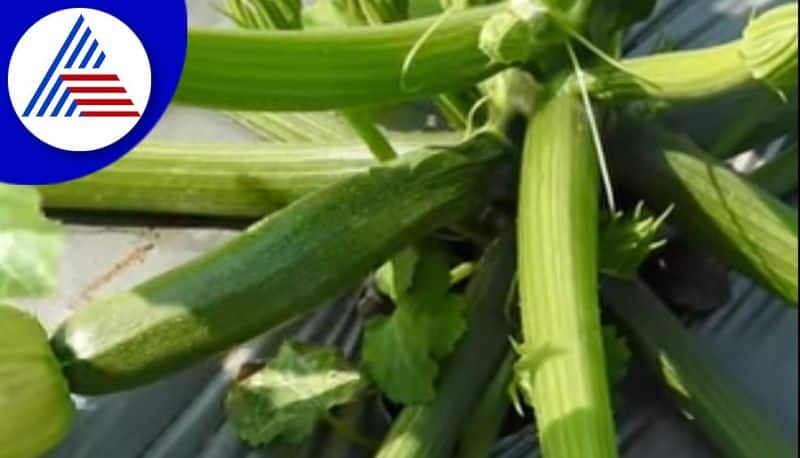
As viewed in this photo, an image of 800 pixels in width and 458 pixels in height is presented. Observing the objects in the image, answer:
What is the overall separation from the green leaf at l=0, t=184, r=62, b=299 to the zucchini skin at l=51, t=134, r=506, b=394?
13cm

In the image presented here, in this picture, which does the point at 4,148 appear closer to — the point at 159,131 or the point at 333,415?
the point at 333,415

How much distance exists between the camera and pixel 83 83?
3.40 feet

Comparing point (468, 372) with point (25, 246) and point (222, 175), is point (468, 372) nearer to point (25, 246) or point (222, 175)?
point (222, 175)

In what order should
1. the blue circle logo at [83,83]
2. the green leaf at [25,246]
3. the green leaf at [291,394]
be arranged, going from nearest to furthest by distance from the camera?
the blue circle logo at [83,83] → the green leaf at [25,246] → the green leaf at [291,394]

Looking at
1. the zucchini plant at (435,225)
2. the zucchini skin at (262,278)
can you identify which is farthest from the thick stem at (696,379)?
the zucchini skin at (262,278)

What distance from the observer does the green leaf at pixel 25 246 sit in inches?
45.0

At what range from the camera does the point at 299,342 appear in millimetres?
1531

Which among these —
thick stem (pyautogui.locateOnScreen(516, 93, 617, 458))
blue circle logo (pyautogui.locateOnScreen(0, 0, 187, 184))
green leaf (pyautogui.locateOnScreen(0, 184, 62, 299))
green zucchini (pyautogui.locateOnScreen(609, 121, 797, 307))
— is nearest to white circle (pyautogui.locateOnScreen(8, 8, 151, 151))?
blue circle logo (pyautogui.locateOnScreen(0, 0, 187, 184))

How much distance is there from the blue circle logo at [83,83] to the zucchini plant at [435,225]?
0.13m

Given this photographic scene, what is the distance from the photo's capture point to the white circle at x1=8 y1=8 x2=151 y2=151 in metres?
1.02

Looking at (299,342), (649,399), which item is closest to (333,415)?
(299,342)

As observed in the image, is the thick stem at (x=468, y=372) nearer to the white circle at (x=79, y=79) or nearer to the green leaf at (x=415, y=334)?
the green leaf at (x=415, y=334)

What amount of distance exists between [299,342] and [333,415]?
78 millimetres

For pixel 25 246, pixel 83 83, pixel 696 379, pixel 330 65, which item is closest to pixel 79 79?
pixel 83 83
